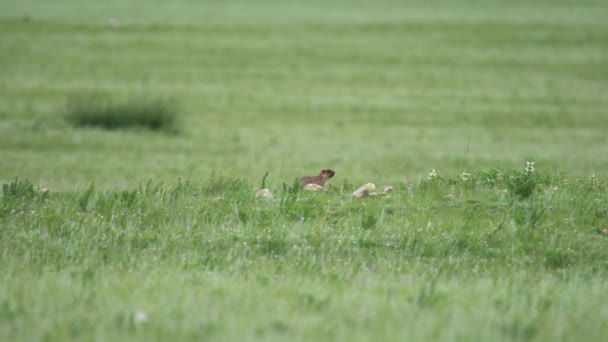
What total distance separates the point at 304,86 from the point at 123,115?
7.22m

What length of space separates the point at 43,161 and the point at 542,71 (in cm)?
1734

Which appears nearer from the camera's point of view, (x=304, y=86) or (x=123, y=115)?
(x=123, y=115)

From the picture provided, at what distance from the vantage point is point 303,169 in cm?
1641

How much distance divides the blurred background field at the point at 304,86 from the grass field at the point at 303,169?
116 mm

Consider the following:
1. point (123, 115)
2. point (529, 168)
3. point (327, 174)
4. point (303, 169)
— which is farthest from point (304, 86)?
point (529, 168)

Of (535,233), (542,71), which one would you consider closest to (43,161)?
(535,233)

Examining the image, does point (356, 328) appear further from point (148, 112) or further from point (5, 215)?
point (148, 112)

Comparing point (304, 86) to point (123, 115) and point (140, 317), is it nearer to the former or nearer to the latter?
point (123, 115)

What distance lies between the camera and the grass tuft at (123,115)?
20812 millimetres

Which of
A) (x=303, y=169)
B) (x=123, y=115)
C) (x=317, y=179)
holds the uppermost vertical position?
(x=317, y=179)

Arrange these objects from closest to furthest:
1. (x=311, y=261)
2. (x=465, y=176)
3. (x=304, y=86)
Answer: (x=311, y=261), (x=465, y=176), (x=304, y=86)

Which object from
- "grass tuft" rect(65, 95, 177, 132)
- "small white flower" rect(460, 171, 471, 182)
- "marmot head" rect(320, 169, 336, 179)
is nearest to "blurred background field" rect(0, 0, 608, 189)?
"grass tuft" rect(65, 95, 177, 132)

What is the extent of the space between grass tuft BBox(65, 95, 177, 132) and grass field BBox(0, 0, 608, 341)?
54mm

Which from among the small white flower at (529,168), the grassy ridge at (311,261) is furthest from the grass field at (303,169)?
the small white flower at (529,168)
